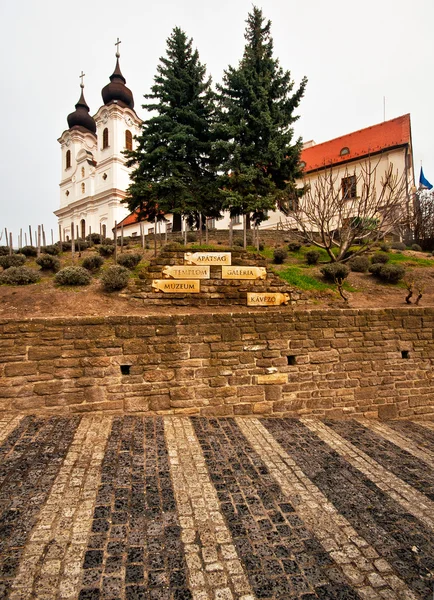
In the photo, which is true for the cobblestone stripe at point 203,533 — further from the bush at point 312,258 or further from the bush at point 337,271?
the bush at point 312,258

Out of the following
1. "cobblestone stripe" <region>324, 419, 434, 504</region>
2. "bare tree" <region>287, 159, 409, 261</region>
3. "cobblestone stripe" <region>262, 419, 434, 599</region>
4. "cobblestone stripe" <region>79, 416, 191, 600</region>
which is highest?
"bare tree" <region>287, 159, 409, 261</region>

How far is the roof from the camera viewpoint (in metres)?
24.6

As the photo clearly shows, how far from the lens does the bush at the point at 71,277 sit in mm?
7984

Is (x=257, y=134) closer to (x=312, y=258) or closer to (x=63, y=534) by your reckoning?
(x=312, y=258)

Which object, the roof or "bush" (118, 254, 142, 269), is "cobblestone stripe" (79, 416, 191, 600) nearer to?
"bush" (118, 254, 142, 269)

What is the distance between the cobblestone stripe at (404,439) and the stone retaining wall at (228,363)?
0.34 metres

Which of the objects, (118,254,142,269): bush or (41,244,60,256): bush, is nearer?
(118,254,142,269): bush

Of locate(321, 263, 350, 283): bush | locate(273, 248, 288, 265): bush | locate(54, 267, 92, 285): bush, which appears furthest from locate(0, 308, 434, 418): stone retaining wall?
locate(273, 248, 288, 265): bush

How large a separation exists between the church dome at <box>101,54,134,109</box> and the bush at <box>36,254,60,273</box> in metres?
32.2

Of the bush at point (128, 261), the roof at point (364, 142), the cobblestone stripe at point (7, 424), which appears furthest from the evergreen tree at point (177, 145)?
the cobblestone stripe at point (7, 424)

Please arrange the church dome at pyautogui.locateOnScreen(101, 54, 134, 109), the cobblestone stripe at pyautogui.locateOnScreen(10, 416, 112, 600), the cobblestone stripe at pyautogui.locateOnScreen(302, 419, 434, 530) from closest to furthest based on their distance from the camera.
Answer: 1. the cobblestone stripe at pyautogui.locateOnScreen(10, 416, 112, 600)
2. the cobblestone stripe at pyautogui.locateOnScreen(302, 419, 434, 530)
3. the church dome at pyautogui.locateOnScreen(101, 54, 134, 109)

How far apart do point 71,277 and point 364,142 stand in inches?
1072

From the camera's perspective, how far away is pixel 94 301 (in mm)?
7426

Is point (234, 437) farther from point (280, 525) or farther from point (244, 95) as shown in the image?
point (244, 95)
